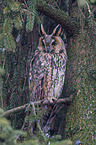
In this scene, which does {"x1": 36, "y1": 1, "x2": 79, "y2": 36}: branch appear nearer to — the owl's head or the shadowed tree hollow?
the shadowed tree hollow

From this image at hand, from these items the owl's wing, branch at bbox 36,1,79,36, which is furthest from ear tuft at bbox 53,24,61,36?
the owl's wing

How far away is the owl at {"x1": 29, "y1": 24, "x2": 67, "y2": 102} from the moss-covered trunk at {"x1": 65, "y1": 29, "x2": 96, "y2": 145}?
0.61 feet

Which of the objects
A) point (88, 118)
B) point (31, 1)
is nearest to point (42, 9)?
point (31, 1)

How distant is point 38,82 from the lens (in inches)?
95.0

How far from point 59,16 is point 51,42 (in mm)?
331

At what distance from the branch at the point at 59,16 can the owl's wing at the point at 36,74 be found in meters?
0.48

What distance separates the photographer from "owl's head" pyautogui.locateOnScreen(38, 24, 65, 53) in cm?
232

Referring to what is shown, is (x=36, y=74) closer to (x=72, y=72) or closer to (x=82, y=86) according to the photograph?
(x=72, y=72)

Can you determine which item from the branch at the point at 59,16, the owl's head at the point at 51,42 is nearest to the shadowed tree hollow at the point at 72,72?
the branch at the point at 59,16

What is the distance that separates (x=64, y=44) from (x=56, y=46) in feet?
0.76

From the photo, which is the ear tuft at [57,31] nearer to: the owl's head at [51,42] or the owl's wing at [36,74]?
the owl's head at [51,42]

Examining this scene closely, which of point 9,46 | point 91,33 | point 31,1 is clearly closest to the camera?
point 9,46

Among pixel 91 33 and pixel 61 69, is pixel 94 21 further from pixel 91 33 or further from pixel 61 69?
pixel 61 69

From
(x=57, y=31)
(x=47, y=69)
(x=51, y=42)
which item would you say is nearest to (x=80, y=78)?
(x=47, y=69)
